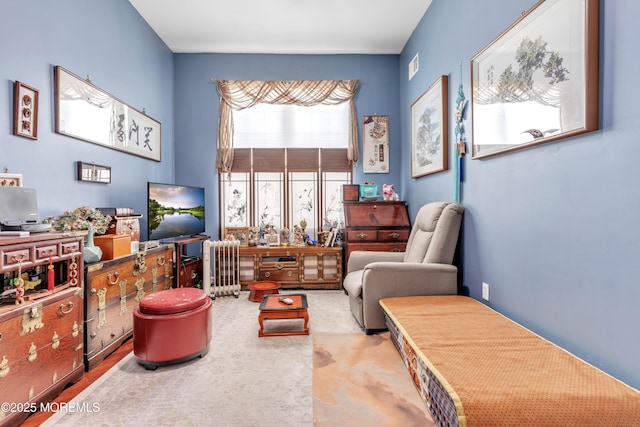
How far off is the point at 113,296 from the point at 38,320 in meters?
0.66

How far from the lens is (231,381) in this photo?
1895 mm

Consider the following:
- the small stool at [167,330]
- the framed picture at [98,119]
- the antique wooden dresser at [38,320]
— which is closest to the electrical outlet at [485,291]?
the small stool at [167,330]

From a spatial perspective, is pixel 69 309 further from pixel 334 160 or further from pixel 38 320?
pixel 334 160

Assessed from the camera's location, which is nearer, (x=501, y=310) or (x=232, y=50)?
(x=501, y=310)

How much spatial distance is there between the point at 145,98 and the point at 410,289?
3468 millimetres

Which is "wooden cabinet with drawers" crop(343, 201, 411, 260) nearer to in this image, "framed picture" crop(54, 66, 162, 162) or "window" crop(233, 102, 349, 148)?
"window" crop(233, 102, 349, 148)

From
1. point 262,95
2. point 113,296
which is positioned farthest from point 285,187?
point 113,296

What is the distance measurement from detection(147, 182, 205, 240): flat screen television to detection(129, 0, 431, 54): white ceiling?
186cm

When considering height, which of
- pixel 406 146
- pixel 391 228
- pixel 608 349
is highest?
pixel 406 146

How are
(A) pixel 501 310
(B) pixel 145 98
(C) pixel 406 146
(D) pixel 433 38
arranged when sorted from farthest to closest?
(C) pixel 406 146 → (B) pixel 145 98 → (D) pixel 433 38 → (A) pixel 501 310

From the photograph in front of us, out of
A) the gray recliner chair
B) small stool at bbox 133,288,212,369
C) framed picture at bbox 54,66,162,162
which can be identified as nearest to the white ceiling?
framed picture at bbox 54,66,162,162

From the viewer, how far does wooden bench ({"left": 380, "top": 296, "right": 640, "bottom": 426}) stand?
1060mm

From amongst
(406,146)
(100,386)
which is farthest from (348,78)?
(100,386)

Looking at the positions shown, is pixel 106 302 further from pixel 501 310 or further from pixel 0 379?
pixel 501 310
